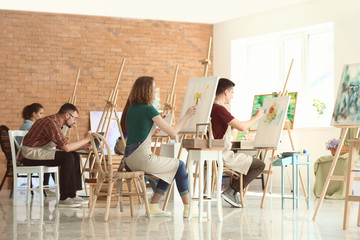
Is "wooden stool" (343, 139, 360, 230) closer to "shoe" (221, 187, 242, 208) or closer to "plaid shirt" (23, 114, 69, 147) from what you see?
"shoe" (221, 187, 242, 208)

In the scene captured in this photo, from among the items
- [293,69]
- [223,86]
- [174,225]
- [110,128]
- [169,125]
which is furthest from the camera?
[110,128]

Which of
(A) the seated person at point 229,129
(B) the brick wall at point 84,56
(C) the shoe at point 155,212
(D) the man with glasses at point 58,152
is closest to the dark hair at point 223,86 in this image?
(A) the seated person at point 229,129

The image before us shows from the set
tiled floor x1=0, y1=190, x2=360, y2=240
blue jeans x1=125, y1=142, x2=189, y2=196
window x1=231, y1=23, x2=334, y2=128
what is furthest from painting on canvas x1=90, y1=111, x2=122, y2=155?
blue jeans x1=125, y1=142, x2=189, y2=196

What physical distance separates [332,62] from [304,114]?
92 centimetres

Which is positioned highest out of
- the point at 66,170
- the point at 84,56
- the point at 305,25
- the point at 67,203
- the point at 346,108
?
the point at 305,25

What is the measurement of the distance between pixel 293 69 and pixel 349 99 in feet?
15.2

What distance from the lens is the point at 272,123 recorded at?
6.22m

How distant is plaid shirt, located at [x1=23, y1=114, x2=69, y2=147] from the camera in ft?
19.5

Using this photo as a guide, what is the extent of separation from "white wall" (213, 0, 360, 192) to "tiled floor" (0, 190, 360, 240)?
2539 mm

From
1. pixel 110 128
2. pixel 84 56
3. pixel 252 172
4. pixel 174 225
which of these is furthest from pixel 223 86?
pixel 84 56

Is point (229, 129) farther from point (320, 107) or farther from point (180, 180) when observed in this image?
point (320, 107)

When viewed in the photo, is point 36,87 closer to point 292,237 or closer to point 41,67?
point 41,67

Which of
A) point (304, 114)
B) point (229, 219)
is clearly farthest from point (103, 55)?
point (229, 219)

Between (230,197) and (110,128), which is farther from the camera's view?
(110,128)
